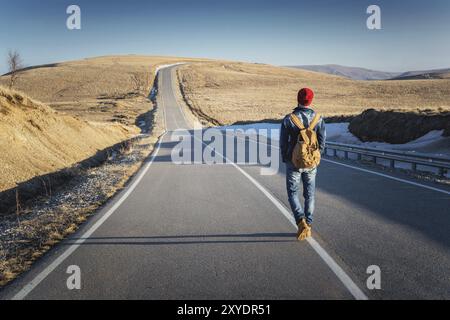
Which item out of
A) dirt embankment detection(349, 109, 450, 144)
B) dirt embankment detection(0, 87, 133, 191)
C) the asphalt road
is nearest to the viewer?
the asphalt road

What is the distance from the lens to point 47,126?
20.1 m

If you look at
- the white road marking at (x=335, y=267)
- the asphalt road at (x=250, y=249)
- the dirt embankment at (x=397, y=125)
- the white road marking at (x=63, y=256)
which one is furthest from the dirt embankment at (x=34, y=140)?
the dirt embankment at (x=397, y=125)

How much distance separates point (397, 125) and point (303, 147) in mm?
18392

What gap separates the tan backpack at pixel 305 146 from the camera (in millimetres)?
6371

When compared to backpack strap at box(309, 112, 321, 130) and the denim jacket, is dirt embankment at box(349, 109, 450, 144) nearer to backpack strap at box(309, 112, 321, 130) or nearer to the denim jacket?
the denim jacket

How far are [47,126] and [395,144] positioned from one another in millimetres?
17037

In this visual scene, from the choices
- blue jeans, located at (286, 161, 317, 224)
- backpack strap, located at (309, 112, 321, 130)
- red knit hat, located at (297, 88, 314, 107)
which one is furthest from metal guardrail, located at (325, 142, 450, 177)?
red knit hat, located at (297, 88, 314, 107)

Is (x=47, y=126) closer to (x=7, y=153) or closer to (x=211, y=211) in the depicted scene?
(x=7, y=153)

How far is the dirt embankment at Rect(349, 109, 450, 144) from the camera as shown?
20594 mm

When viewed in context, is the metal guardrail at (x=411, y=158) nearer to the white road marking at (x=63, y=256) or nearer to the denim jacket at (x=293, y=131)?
the denim jacket at (x=293, y=131)

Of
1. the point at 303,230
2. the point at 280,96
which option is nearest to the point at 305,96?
the point at 303,230

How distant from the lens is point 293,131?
652 cm

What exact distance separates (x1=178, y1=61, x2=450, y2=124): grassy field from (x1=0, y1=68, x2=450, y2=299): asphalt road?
136 ft

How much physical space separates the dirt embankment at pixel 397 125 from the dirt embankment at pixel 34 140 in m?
15.6
